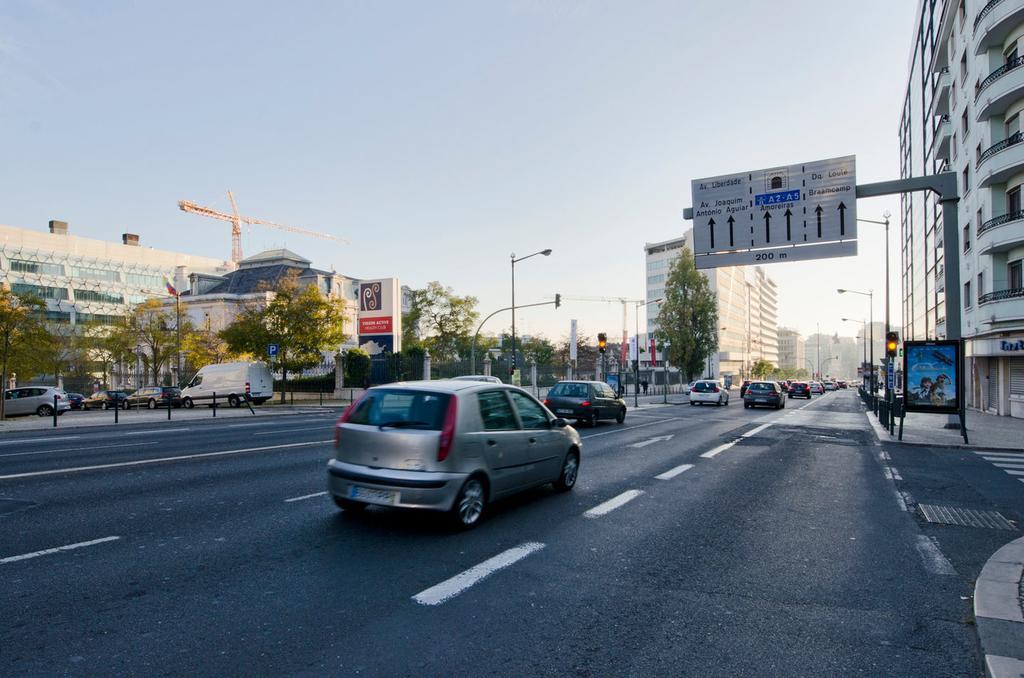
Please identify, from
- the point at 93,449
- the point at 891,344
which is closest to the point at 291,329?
the point at 93,449

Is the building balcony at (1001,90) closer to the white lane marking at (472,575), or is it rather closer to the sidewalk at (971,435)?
the sidewalk at (971,435)

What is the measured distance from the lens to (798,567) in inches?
223

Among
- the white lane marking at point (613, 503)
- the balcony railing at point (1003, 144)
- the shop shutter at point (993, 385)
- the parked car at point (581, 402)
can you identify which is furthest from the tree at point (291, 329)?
the shop shutter at point (993, 385)

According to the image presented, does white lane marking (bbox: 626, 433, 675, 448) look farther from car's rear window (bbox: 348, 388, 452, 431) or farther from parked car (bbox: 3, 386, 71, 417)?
parked car (bbox: 3, 386, 71, 417)

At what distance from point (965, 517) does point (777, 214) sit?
43.1 ft

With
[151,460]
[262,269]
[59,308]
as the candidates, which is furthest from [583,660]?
[59,308]

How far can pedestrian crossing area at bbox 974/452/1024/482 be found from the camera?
11.9 m

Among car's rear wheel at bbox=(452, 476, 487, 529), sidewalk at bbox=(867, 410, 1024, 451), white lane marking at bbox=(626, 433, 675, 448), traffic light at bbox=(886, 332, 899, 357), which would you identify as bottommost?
sidewalk at bbox=(867, 410, 1024, 451)

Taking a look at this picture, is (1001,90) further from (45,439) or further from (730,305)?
(730,305)

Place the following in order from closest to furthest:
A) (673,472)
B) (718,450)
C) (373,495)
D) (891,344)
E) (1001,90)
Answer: (373,495)
(673,472)
(718,450)
(891,344)
(1001,90)

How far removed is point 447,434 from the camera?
21.0 ft

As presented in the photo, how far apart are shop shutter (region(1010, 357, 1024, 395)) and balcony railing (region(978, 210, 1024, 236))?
235 inches

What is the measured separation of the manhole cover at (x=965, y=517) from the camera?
297 inches

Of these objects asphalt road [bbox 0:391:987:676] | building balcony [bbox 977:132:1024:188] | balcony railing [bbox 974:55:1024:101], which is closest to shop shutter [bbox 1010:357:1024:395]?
building balcony [bbox 977:132:1024:188]
